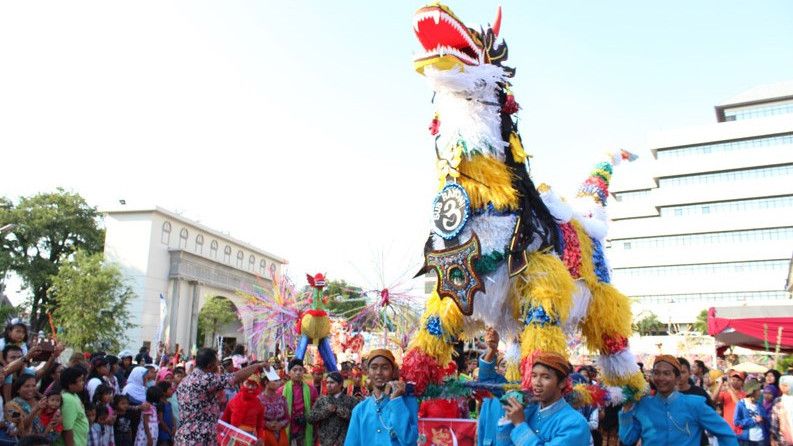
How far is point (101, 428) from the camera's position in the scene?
6.25m

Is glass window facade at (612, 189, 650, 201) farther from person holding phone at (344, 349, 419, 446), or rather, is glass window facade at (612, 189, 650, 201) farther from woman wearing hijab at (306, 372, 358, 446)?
person holding phone at (344, 349, 419, 446)

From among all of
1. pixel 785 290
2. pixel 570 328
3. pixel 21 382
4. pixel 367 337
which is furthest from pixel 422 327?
pixel 785 290

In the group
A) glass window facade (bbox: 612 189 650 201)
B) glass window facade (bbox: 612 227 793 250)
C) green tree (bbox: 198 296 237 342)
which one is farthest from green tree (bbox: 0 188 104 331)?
glass window facade (bbox: 612 189 650 201)

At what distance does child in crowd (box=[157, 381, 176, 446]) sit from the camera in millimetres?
7371

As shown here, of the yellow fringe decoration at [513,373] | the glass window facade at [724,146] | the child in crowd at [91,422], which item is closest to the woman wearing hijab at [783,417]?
the yellow fringe decoration at [513,373]

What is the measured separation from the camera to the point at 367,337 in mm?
16859

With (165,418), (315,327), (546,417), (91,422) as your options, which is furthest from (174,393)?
(546,417)

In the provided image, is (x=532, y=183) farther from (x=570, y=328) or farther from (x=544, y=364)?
(x=544, y=364)

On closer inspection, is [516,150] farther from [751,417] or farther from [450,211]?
[751,417]

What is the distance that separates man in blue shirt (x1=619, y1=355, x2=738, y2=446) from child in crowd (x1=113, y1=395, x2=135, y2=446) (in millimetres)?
4908

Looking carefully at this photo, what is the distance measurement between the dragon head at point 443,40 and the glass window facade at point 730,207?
4456cm

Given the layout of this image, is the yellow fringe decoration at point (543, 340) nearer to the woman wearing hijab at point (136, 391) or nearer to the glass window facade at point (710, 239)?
the woman wearing hijab at point (136, 391)

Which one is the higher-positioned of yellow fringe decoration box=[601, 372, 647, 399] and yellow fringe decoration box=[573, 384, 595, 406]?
yellow fringe decoration box=[601, 372, 647, 399]

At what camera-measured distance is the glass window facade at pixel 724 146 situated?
43241 mm
